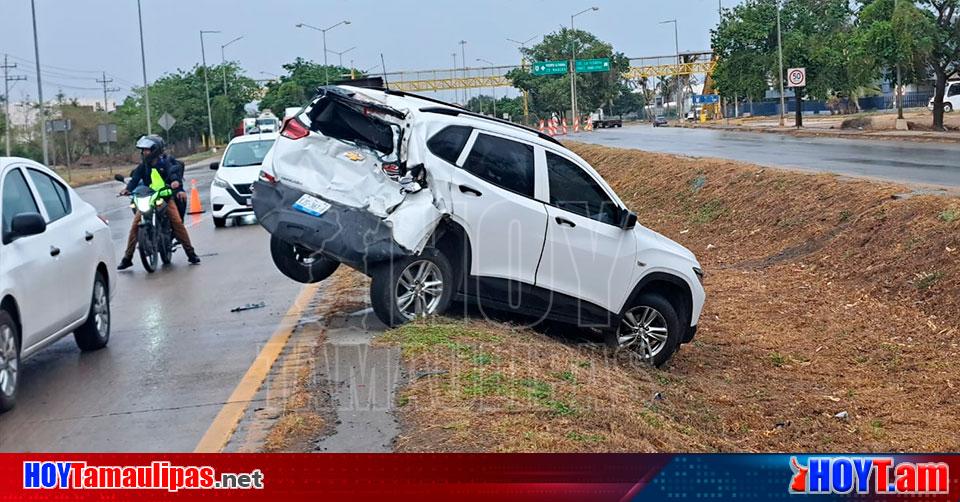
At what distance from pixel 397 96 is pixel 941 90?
40.0m

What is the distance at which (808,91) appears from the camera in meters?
66.6

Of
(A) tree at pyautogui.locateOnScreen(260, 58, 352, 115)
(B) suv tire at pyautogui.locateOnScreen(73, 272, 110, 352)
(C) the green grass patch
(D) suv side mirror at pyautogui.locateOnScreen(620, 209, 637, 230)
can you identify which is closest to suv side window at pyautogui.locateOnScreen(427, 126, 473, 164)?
(C) the green grass patch

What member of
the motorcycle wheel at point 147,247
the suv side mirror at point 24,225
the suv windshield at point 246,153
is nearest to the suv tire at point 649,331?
the suv side mirror at point 24,225

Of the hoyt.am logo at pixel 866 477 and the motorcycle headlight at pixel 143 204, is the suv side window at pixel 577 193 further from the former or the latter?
the motorcycle headlight at pixel 143 204

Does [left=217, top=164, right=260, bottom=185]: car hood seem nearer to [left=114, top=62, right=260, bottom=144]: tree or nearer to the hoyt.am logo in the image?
the hoyt.am logo

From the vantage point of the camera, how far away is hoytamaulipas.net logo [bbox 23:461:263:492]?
524 cm

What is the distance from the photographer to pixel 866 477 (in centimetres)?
496

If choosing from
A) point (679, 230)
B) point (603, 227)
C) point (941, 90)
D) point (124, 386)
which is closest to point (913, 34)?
point (941, 90)

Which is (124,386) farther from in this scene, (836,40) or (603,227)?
(836,40)

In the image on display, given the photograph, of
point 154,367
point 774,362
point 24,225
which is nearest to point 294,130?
point 154,367

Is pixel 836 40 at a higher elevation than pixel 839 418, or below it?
higher

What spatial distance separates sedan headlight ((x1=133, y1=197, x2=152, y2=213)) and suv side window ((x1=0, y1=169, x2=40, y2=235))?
6.50 m

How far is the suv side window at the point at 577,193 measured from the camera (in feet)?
33.0

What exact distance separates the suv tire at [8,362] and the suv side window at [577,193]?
4522 millimetres
